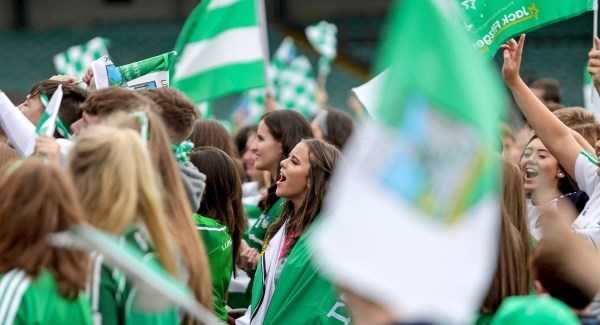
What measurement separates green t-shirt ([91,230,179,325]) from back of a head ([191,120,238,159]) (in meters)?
2.92

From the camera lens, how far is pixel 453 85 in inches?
71.4

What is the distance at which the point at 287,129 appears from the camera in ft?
18.9

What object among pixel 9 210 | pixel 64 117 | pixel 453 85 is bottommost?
pixel 64 117

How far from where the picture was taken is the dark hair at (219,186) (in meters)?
5.08

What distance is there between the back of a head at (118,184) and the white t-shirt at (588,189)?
1.77 metres

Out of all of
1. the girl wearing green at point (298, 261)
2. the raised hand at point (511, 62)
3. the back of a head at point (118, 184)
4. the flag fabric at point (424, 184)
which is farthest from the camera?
the raised hand at point (511, 62)

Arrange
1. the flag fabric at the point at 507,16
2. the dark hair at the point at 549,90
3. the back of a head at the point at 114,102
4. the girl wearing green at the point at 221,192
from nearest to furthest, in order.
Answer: the back of a head at the point at 114,102 < the girl wearing green at the point at 221,192 < the flag fabric at the point at 507,16 < the dark hair at the point at 549,90

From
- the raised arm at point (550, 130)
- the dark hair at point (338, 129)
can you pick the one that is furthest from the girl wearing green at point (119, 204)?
the dark hair at point (338, 129)

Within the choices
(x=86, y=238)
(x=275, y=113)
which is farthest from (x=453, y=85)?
(x=275, y=113)

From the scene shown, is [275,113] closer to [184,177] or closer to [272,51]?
[184,177]

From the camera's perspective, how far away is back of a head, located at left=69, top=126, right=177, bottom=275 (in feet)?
9.91

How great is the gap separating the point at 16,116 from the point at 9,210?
63.3 inches

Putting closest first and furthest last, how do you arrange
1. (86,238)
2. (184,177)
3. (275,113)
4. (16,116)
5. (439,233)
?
(439,233)
(86,238)
(184,177)
(16,116)
(275,113)

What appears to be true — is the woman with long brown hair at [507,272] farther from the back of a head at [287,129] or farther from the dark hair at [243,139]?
the dark hair at [243,139]
